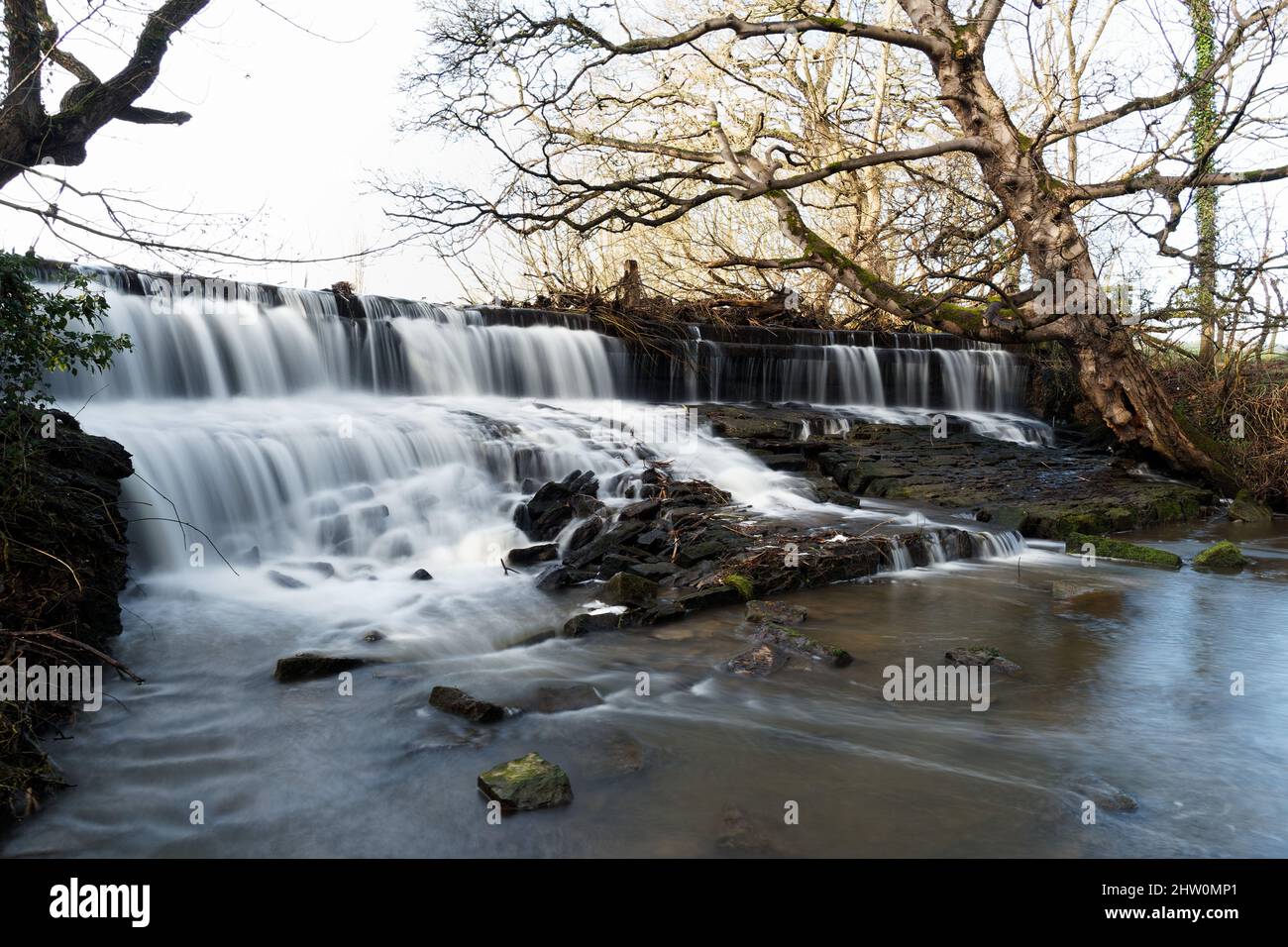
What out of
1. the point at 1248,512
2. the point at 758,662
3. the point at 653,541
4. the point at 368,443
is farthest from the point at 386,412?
the point at 1248,512

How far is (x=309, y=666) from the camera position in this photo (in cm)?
498

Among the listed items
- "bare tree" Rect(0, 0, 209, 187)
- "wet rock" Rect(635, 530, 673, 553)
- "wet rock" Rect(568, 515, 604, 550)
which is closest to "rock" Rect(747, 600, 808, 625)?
"wet rock" Rect(635, 530, 673, 553)

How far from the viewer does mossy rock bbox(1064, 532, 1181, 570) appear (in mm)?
7910

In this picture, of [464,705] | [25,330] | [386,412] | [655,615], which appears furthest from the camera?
[386,412]

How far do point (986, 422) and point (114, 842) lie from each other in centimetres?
1389

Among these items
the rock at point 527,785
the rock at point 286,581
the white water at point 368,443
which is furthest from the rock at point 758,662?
the rock at point 286,581

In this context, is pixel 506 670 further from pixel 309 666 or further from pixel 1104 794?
pixel 1104 794

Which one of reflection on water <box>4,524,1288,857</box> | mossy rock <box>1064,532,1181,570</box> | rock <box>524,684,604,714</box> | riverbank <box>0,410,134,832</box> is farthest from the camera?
mossy rock <box>1064,532,1181,570</box>

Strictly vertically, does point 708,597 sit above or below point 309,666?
above

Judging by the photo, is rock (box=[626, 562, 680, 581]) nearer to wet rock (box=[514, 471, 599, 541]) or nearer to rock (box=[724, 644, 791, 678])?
wet rock (box=[514, 471, 599, 541])

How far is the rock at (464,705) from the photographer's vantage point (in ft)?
14.3

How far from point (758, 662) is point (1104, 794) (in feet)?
6.47

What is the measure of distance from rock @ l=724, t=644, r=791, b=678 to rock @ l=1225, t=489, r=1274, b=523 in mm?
8003

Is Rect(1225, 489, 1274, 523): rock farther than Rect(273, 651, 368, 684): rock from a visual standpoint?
Yes
